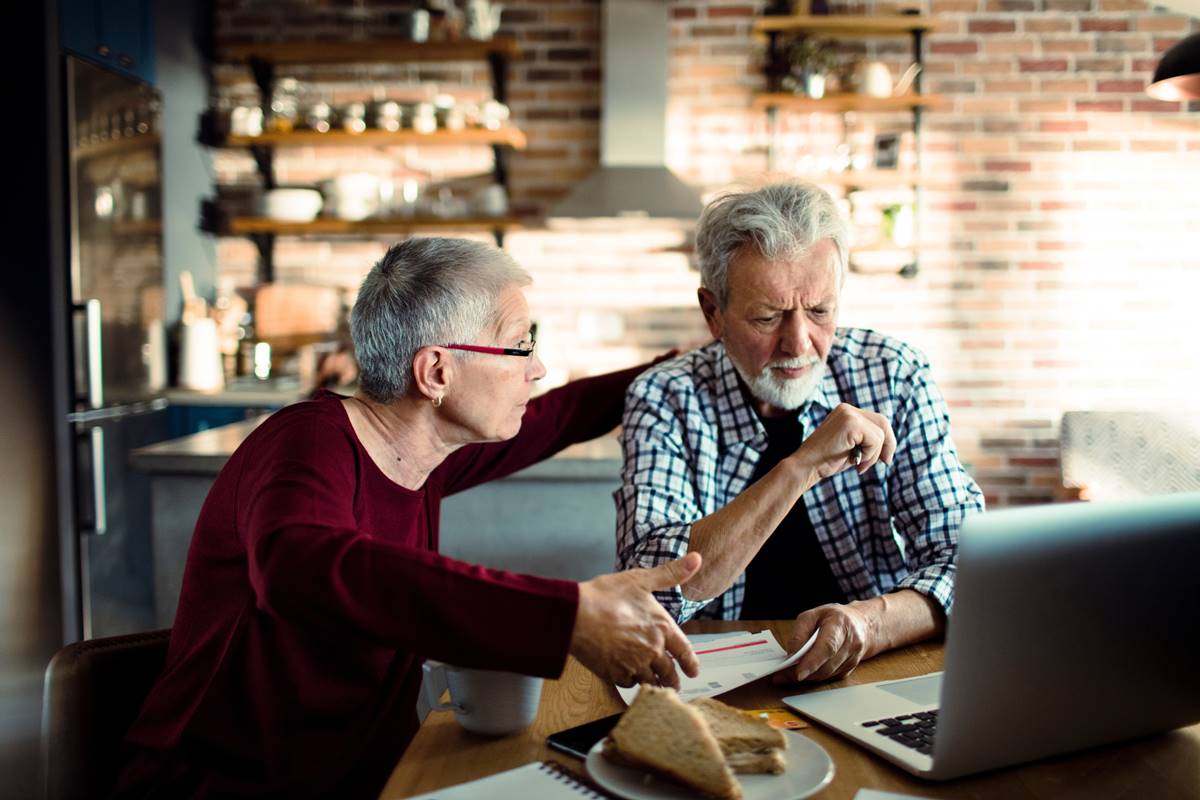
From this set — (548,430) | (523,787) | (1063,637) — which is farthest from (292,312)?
(1063,637)

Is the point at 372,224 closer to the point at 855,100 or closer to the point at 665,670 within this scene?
the point at 855,100

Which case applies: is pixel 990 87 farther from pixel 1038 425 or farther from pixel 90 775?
pixel 90 775

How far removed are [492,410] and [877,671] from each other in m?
0.62

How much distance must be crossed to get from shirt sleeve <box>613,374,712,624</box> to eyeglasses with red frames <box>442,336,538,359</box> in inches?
12.0

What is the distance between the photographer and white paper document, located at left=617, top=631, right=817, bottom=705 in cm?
120

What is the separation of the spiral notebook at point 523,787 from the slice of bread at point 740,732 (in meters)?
0.12

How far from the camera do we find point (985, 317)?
453 centimetres

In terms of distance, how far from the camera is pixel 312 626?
104cm

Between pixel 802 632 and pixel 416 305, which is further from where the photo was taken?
pixel 416 305

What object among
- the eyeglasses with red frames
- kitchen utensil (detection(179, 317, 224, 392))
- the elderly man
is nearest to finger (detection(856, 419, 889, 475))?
the elderly man

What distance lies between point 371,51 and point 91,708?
3833 mm

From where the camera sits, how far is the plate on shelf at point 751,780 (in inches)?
35.7

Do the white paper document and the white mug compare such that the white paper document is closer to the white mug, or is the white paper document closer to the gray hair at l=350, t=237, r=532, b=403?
the white mug

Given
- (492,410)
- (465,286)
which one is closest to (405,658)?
(492,410)
